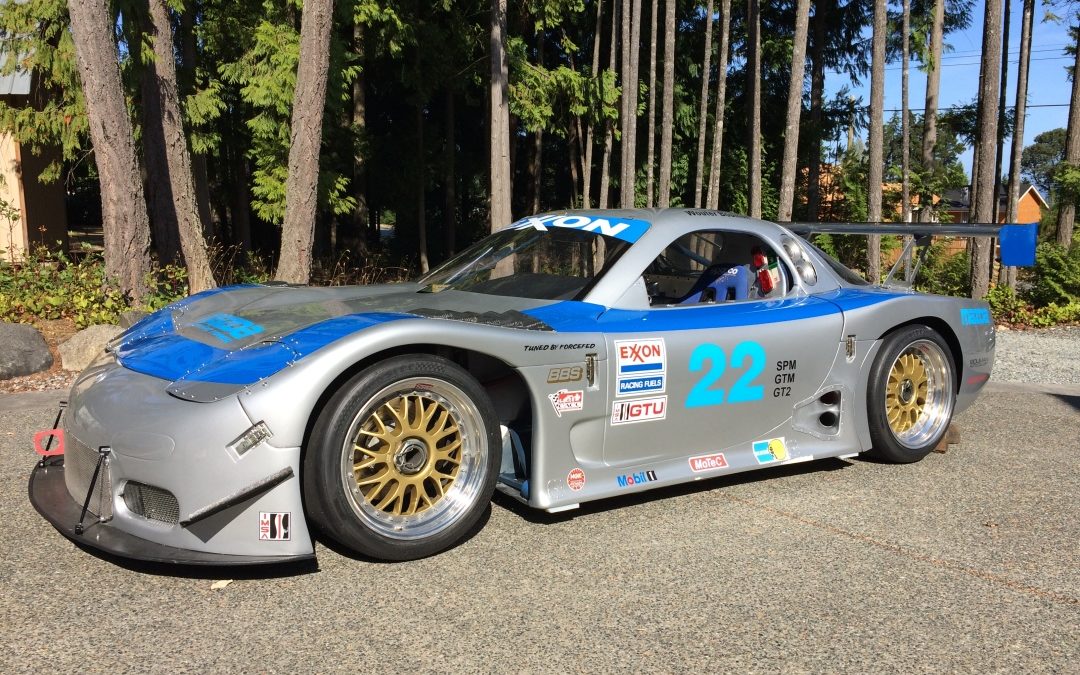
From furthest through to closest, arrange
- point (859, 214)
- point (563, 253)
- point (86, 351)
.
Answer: point (859, 214), point (86, 351), point (563, 253)

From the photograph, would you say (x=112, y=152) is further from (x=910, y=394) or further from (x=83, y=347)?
(x=910, y=394)

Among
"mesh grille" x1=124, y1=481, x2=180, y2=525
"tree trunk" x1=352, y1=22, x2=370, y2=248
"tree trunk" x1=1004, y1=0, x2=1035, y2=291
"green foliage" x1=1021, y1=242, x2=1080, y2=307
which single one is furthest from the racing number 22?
"tree trunk" x1=352, y1=22, x2=370, y2=248

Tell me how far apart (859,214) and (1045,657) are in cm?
2410

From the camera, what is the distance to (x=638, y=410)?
4.14 metres

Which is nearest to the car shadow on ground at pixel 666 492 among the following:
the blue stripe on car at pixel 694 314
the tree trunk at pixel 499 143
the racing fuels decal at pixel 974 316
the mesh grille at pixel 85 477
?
the blue stripe on car at pixel 694 314

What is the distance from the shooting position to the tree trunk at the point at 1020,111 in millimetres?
17812

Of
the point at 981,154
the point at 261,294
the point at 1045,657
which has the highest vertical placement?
the point at 981,154

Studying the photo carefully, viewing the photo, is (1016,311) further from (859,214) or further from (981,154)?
(859,214)

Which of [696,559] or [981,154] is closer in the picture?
[696,559]

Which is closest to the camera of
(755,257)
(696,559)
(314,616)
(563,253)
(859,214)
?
(314,616)

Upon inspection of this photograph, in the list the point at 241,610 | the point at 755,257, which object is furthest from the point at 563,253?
the point at 241,610

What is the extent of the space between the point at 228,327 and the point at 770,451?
2.76 m

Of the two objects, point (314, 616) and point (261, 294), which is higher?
point (261, 294)

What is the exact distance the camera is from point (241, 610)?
316 centimetres
